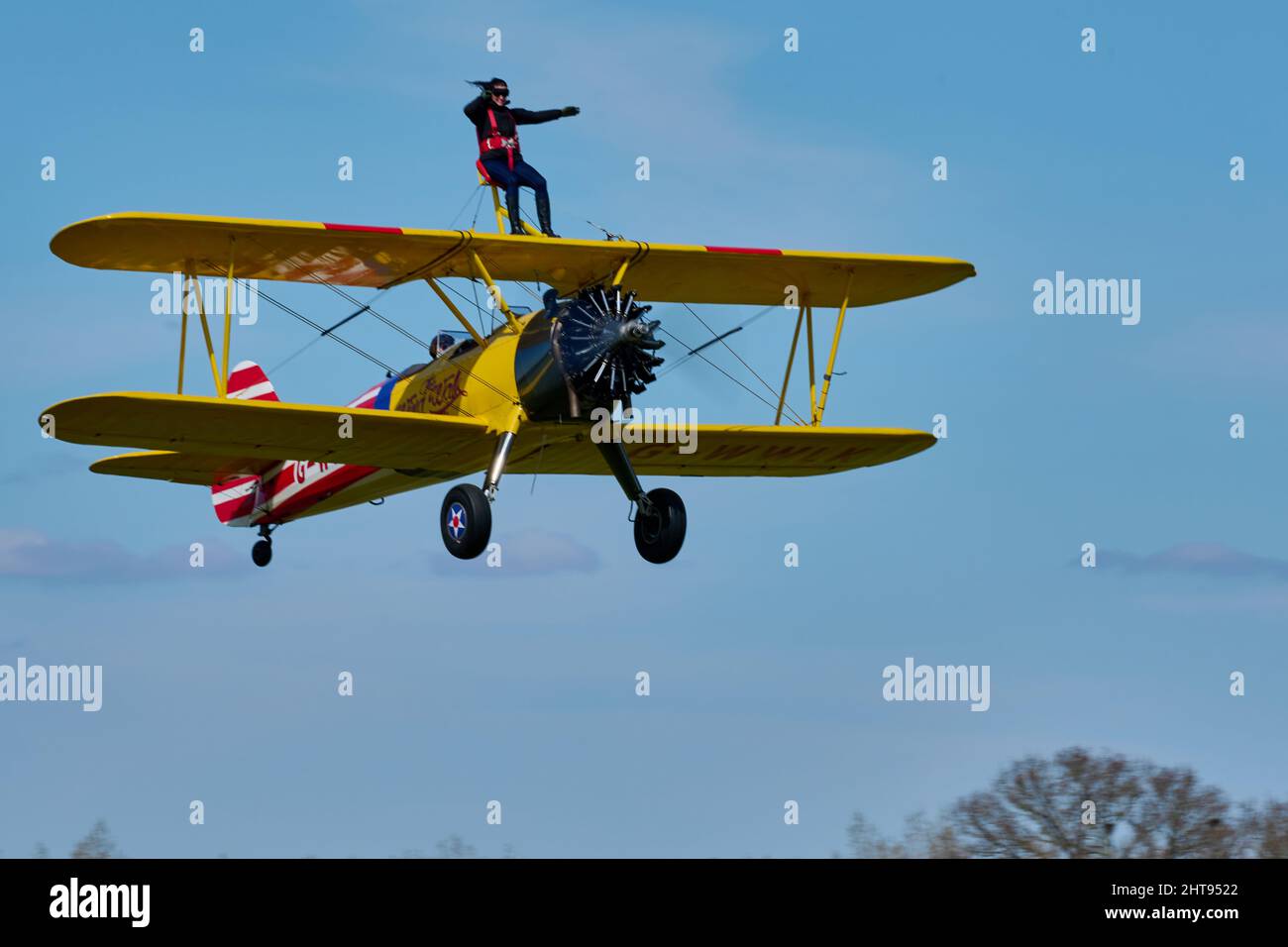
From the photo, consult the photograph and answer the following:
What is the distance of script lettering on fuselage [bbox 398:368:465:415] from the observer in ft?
63.3

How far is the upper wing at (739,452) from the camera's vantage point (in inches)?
783

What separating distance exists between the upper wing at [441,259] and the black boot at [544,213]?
38 cm

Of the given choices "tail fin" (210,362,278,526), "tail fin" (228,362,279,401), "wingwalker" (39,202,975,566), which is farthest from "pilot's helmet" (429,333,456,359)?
"tail fin" (228,362,279,401)

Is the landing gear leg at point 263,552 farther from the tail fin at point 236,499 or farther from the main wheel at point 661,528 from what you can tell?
the main wheel at point 661,528

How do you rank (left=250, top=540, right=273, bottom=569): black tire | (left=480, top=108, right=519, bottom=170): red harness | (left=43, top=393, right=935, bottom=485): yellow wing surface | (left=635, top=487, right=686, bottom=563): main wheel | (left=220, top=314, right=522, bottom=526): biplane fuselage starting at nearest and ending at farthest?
(left=43, top=393, right=935, bottom=485): yellow wing surface < (left=220, top=314, right=522, bottom=526): biplane fuselage < (left=635, top=487, right=686, bottom=563): main wheel < (left=480, top=108, right=519, bottom=170): red harness < (left=250, top=540, right=273, bottom=569): black tire

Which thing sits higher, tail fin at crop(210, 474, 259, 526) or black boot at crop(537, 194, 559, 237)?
black boot at crop(537, 194, 559, 237)

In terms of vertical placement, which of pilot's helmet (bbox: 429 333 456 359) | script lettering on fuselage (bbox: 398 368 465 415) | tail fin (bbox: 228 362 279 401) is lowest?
script lettering on fuselage (bbox: 398 368 465 415)

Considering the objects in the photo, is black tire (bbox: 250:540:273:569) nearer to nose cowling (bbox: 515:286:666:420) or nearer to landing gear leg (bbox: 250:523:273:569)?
landing gear leg (bbox: 250:523:273:569)

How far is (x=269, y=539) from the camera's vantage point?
22875mm

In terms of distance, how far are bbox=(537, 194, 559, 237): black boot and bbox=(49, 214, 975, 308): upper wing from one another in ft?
1.26

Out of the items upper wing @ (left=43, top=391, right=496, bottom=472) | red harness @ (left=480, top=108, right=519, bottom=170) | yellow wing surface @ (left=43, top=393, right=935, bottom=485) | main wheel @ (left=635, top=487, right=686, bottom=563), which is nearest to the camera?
upper wing @ (left=43, top=391, right=496, bottom=472)

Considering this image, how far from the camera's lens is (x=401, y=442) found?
18.9m

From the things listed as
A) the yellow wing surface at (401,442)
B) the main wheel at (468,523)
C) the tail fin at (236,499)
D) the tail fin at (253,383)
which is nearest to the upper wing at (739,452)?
the yellow wing surface at (401,442)
